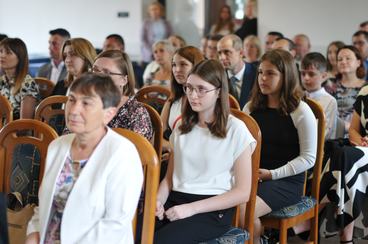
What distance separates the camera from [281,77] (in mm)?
3010

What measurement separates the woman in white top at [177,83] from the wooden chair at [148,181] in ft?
4.04

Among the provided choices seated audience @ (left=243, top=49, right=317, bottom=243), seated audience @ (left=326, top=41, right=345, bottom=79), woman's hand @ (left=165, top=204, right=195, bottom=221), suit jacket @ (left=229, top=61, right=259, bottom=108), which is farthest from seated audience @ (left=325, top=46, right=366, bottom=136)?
woman's hand @ (left=165, top=204, right=195, bottom=221)

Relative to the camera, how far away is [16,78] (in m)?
4.12

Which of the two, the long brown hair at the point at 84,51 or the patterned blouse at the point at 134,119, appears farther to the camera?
the long brown hair at the point at 84,51

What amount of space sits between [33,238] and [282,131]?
139 centimetres

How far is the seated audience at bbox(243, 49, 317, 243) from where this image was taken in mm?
2893

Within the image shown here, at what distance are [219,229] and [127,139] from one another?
606 millimetres

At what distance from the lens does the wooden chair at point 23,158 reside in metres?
2.29

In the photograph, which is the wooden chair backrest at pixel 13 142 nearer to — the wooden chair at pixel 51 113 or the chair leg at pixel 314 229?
the wooden chair at pixel 51 113

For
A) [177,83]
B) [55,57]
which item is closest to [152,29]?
[55,57]

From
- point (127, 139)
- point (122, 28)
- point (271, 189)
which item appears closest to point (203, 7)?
point (122, 28)

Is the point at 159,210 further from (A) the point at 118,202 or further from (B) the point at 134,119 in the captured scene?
(B) the point at 134,119

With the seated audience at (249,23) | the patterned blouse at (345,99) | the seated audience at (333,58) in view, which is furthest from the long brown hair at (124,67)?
the seated audience at (249,23)

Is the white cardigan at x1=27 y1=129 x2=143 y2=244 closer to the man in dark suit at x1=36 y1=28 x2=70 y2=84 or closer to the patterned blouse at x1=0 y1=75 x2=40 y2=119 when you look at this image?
the patterned blouse at x1=0 y1=75 x2=40 y2=119
